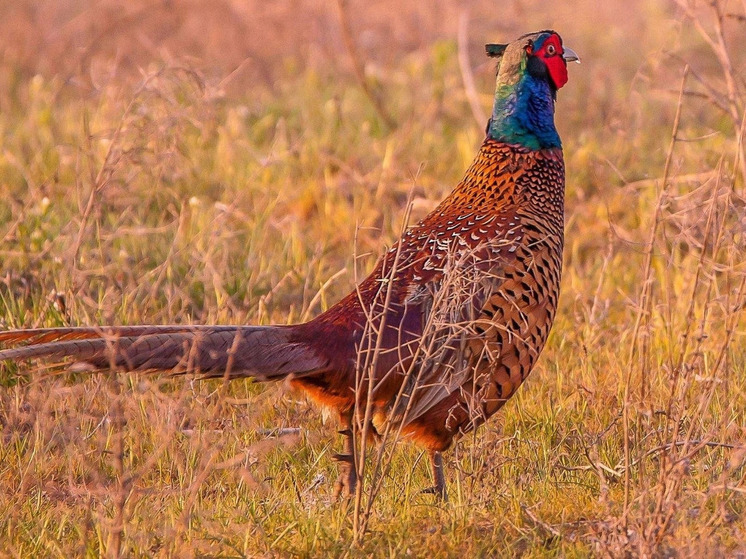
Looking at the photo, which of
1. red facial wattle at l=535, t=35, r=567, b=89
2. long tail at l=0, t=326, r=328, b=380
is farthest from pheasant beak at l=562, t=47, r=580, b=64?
long tail at l=0, t=326, r=328, b=380

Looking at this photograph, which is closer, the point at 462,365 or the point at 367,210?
the point at 462,365

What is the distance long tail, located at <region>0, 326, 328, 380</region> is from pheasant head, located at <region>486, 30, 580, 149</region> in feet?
3.42

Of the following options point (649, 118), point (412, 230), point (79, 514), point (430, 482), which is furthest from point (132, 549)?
point (649, 118)

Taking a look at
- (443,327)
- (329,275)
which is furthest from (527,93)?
(329,275)

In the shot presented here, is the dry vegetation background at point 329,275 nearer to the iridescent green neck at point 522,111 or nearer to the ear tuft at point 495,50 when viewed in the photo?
the iridescent green neck at point 522,111

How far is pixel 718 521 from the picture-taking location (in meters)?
2.51

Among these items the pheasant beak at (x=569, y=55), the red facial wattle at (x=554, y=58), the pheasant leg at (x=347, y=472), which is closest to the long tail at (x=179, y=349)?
the pheasant leg at (x=347, y=472)

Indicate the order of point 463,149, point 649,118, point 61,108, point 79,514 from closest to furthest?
point 79,514 → point 463,149 → point 649,118 → point 61,108

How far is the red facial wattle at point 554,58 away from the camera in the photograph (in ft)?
12.0

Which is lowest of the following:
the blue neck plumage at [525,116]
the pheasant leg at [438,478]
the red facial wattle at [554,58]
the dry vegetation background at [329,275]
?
the pheasant leg at [438,478]

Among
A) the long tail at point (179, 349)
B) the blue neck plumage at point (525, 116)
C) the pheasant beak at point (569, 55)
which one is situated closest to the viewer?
the long tail at point (179, 349)

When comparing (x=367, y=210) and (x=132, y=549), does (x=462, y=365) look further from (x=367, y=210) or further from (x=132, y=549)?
(x=367, y=210)

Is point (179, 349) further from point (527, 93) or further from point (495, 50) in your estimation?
point (495, 50)

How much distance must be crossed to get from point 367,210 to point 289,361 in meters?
2.42
